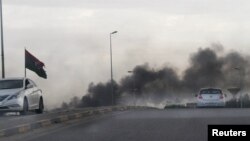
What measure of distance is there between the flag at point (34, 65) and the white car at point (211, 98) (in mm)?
10140

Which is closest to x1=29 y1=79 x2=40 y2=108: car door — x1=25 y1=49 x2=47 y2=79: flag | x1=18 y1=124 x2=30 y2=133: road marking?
x1=18 y1=124 x2=30 y2=133: road marking

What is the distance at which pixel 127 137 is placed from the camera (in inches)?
653

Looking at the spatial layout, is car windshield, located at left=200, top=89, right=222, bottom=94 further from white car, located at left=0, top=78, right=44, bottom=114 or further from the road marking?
the road marking

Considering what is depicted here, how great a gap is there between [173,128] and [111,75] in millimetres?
46260

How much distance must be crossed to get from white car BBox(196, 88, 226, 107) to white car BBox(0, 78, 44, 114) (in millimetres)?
15942

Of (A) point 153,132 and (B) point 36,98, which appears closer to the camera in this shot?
(A) point 153,132

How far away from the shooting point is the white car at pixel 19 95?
84.2 feet

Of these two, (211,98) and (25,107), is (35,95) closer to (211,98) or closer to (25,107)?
(25,107)

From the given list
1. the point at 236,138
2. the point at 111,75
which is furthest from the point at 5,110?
the point at 111,75

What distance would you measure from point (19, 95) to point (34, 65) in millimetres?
14612

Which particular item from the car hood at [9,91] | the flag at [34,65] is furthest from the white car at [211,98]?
the car hood at [9,91]

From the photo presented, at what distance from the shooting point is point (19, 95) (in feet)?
84.2

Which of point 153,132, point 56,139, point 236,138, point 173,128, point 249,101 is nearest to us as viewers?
point 236,138

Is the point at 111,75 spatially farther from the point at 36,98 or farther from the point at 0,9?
the point at 36,98
